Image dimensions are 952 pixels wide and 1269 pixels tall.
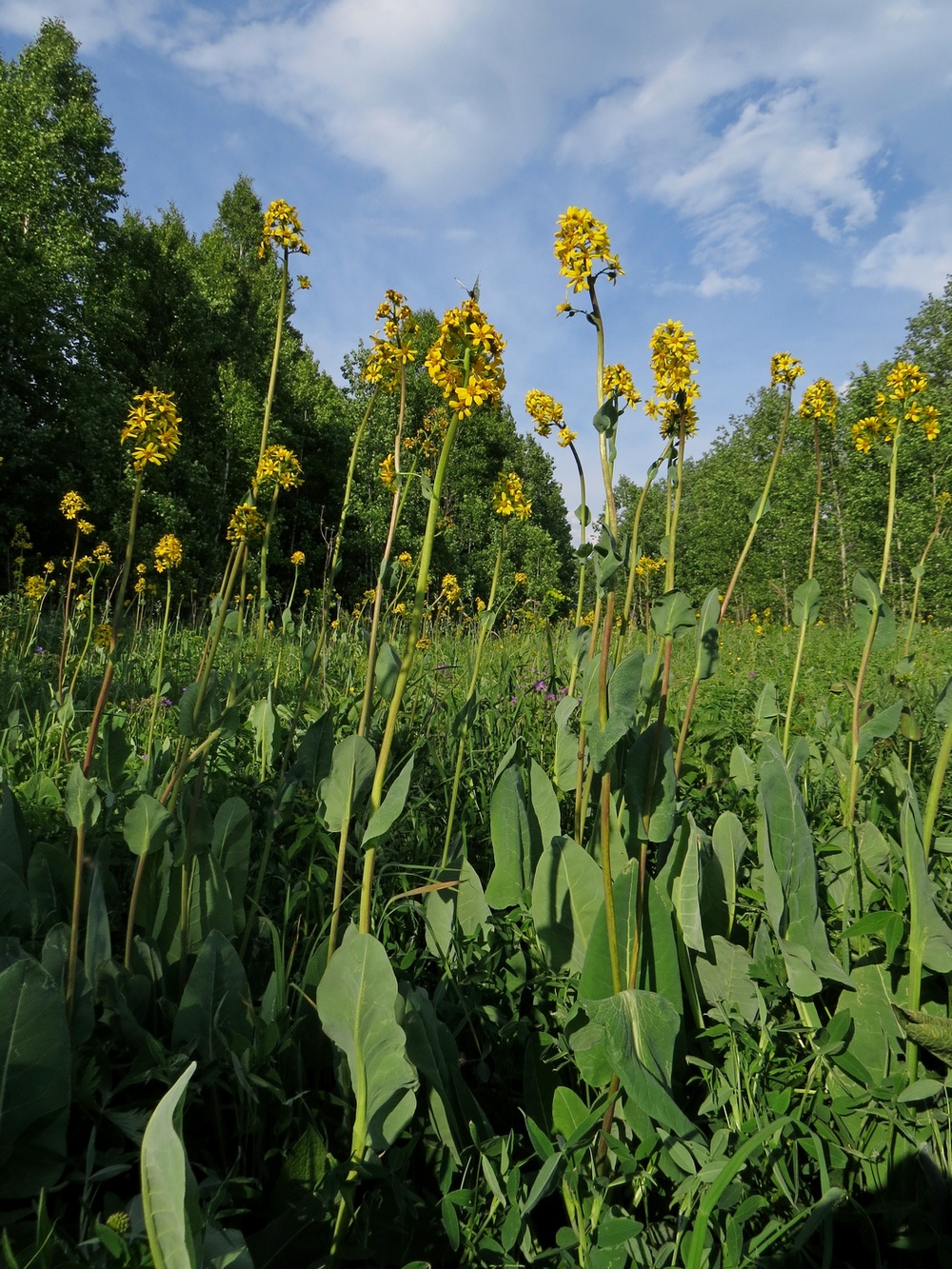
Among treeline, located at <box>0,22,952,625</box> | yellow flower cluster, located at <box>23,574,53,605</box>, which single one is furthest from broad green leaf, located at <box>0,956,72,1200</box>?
treeline, located at <box>0,22,952,625</box>

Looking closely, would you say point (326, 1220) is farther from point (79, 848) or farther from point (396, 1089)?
point (79, 848)

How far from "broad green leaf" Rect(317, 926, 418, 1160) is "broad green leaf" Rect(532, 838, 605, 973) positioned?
441mm

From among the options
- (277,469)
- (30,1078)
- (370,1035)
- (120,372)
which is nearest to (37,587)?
(277,469)

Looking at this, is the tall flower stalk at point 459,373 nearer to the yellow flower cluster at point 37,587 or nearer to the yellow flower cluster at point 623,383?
the yellow flower cluster at point 623,383

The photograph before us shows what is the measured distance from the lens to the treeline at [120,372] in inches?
590

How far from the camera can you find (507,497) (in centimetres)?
201

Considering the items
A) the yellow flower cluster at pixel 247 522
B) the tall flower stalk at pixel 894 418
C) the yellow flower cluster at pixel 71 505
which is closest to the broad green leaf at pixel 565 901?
the yellow flower cluster at pixel 247 522

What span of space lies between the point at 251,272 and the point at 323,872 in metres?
26.7

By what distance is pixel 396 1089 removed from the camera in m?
0.92

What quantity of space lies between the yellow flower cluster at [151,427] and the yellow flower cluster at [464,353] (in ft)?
1.87

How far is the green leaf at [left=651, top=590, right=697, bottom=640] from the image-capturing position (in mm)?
1322

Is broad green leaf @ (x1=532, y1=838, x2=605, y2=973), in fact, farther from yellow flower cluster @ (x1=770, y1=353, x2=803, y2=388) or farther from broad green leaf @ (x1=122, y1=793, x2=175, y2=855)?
yellow flower cluster @ (x1=770, y1=353, x2=803, y2=388)

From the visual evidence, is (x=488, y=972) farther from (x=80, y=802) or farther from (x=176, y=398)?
(x=176, y=398)

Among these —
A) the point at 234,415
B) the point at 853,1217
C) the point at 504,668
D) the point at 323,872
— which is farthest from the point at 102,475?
the point at 853,1217
